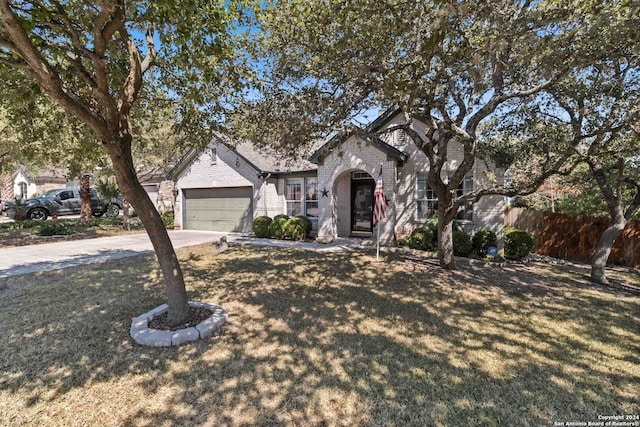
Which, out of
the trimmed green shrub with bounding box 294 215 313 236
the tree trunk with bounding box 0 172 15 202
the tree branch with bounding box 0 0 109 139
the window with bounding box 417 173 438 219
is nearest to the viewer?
the tree branch with bounding box 0 0 109 139

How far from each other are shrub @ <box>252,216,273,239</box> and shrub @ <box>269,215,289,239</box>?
11.6 inches

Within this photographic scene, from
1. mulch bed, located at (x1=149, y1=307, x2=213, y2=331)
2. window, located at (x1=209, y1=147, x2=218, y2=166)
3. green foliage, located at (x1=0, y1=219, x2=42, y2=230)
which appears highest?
window, located at (x1=209, y1=147, x2=218, y2=166)

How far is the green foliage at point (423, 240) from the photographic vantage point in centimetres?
1044

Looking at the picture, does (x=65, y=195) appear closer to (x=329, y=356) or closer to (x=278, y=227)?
(x=278, y=227)

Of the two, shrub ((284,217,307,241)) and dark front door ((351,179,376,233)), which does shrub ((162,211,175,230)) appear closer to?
shrub ((284,217,307,241))

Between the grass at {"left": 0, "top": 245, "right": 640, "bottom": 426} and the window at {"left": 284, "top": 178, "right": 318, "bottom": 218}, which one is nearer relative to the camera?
the grass at {"left": 0, "top": 245, "right": 640, "bottom": 426}

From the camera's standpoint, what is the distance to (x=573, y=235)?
1105 centimetres

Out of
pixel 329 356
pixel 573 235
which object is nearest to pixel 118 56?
pixel 329 356

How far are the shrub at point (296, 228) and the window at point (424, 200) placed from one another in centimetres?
463

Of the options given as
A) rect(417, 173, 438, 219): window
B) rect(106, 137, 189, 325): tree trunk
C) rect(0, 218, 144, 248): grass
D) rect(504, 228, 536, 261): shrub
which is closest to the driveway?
rect(0, 218, 144, 248): grass

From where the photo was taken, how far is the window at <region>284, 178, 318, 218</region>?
1437 cm

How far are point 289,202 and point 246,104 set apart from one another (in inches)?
322

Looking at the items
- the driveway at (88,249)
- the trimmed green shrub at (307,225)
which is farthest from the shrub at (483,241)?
the trimmed green shrub at (307,225)

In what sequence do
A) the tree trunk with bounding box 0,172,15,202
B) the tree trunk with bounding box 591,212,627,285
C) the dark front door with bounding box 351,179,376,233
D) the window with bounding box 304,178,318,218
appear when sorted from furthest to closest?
1. the tree trunk with bounding box 0,172,15,202
2. the window with bounding box 304,178,318,218
3. the dark front door with bounding box 351,179,376,233
4. the tree trunk with bounding box 591,212,627,285
